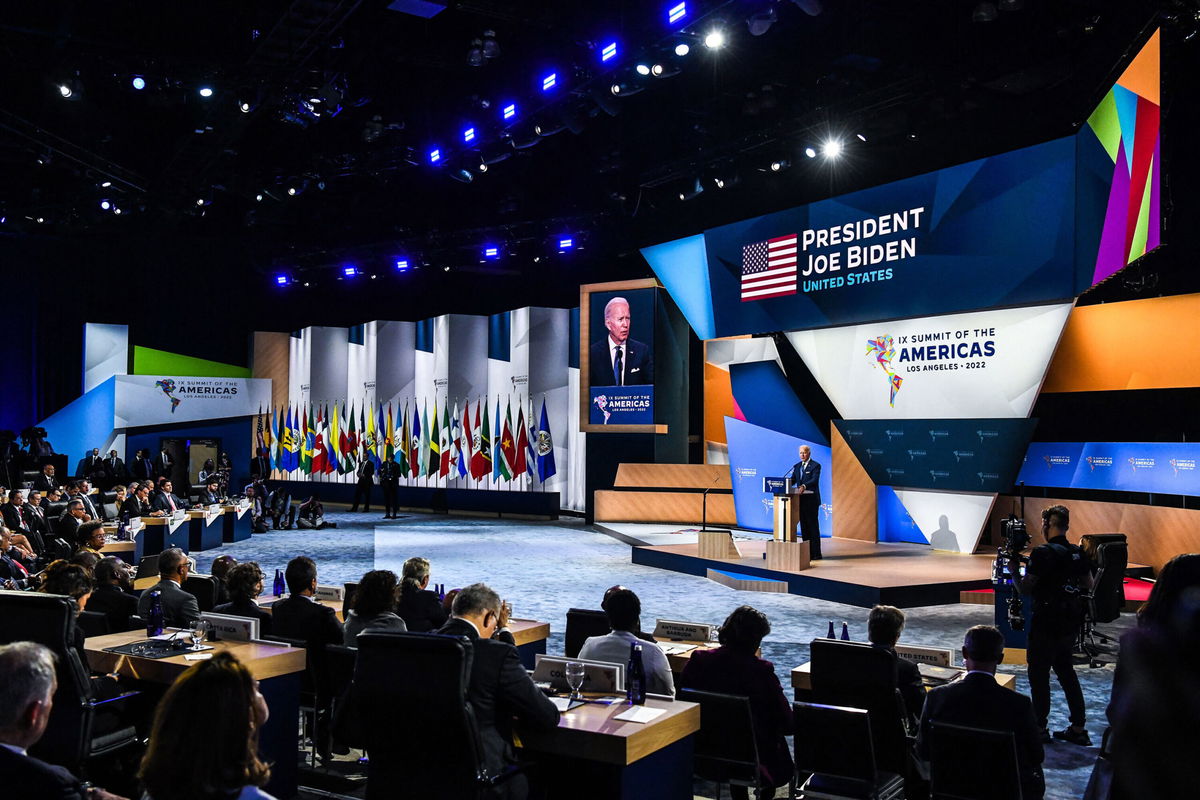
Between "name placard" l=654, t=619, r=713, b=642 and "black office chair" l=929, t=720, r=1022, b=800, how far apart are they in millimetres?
1544

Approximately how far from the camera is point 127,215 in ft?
60.1

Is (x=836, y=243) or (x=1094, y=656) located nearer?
(x=1094, y=656)

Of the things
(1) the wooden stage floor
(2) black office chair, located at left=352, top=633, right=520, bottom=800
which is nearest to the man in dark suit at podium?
(1) the wooden stage floor

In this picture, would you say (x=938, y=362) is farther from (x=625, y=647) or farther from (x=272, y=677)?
(x=272, y=677)

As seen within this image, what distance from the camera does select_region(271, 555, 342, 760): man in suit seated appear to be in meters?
4.55

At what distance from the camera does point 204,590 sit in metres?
5.95

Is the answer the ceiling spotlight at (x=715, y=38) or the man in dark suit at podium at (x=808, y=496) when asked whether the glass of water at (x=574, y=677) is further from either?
→ the ceiling spotlight at (x=715, y=38)

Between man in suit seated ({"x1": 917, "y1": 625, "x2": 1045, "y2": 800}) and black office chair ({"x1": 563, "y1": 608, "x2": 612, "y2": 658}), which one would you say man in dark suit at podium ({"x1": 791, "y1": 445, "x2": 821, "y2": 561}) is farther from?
man in suit seated ({"x1": 917, "y1": 625, "x2": 1045, "y2": 800})

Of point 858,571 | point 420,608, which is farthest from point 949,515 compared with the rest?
point 420,608

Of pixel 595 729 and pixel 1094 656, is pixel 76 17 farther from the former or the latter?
pixel 1094 656

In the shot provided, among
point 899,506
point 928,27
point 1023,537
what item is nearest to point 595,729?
point 1023,537

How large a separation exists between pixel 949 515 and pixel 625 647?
965 centimetres

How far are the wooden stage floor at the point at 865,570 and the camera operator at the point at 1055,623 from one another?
3680 mm

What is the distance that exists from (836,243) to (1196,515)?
17.7 feet
